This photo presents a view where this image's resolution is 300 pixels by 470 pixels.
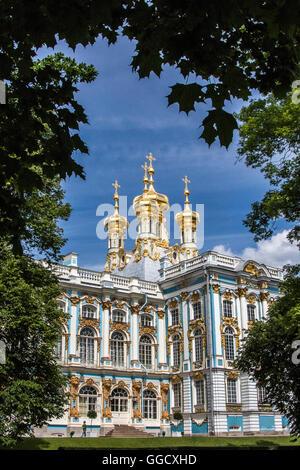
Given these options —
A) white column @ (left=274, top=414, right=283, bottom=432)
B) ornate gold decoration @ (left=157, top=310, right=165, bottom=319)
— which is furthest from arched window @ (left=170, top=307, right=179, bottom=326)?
white column @ (left=274, top=414, right=283, bottom=432)

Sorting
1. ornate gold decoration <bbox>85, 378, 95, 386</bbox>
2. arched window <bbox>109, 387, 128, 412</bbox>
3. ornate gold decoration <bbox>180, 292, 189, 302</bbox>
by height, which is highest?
ornate gold decoration <bbox>180, 292, 189, 302</bbox>

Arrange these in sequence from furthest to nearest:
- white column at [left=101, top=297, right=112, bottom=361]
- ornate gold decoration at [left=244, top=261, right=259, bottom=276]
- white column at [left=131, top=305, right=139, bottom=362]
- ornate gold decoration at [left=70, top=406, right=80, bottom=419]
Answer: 1. ornate gold decoration at [left=244, top=261, right=259, bottom=276]
2. white column at [left=131, top=305, right=139, bottom=362]
3. white column at [left=101, top=297, right=112, bottom=361]
4. ornate gold decoration at [left=70, top=406, right=80, bottom=419]

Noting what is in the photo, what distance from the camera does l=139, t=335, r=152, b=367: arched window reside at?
35.0 meters

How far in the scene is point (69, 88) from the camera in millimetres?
5289

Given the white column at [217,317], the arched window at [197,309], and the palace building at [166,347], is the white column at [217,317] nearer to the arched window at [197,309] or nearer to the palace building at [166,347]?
the palace building at [166,347]

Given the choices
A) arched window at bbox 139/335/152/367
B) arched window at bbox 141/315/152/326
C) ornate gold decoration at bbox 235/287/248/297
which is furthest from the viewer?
arched window at bbox 141/315/152/326

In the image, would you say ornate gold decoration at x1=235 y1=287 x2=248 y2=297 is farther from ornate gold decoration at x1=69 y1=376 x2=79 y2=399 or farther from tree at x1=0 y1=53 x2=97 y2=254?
tree at x1=0 y1=53 x2=97 y2=254

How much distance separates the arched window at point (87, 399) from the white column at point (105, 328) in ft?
6.60

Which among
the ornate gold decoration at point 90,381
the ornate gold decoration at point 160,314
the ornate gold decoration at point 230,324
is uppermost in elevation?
the ornate gold decoration at point 160,314

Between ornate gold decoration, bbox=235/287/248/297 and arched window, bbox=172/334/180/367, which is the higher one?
ornate gold decoration, bbox=235/287/248/297

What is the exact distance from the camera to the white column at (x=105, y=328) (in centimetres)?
3297

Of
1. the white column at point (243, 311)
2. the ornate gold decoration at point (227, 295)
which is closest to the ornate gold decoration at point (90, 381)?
the ornate gold decoration at point (227, 295)

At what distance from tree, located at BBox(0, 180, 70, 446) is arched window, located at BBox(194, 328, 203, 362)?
16.6 meters

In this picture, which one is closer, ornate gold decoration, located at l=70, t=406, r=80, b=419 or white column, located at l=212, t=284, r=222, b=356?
ornate gold decoration, located at l=70, t=406, r=80, b=419
